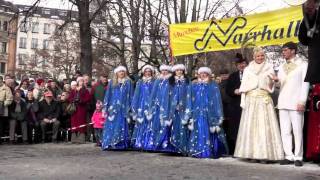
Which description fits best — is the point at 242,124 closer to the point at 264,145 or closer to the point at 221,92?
the point at 264,145

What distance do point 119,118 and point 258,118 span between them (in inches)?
128

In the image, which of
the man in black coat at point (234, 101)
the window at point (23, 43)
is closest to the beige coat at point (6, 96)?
the man in black coat at point (234, 101)

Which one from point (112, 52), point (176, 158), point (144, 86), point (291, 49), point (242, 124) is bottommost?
point (176, 158)

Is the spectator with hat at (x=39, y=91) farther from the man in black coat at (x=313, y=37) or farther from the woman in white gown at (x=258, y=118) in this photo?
the man in black coat at (x=313, y=37)

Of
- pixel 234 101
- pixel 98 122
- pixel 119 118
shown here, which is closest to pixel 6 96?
pixel 98 122

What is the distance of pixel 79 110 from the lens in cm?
1248

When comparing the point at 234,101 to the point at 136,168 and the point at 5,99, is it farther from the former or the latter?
the point at 5,99

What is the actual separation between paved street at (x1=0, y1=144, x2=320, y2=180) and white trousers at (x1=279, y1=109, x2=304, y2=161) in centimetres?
27

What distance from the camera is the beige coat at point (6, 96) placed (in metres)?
11.7

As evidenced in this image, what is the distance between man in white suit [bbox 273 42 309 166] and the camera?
295 inches

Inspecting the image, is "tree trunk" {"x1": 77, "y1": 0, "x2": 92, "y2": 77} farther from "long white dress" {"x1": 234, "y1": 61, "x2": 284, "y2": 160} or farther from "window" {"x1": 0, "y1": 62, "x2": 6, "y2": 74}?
"window" {"x1": 0, "y1": 62, "x2": 6, "y2": 74}

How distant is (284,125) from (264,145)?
0.46 meters

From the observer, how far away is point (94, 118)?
11516mm

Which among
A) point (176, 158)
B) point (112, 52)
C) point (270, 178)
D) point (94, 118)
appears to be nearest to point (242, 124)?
Result: point (176, 158)
